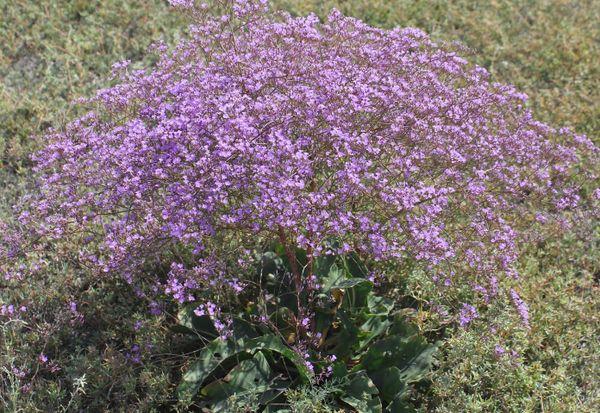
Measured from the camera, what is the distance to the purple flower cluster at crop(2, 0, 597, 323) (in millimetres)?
3520

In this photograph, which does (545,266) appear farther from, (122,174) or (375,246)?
(122,174)

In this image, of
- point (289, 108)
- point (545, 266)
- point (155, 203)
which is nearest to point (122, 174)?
point (155, 203)

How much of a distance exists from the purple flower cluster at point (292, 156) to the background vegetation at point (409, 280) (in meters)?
0.43

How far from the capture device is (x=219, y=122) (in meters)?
3.60

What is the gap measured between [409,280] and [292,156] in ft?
5.36

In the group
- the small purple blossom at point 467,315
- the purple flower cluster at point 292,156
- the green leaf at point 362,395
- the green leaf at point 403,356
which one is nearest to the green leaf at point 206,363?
the purple flower cluster at point 292,156

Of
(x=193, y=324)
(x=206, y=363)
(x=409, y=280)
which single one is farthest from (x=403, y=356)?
(x=193, y=324)

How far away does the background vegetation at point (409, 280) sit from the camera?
13.8 ft

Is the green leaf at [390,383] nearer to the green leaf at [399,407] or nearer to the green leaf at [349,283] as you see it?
the green leaf at [399,407]

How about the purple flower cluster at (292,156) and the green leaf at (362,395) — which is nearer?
the purple flower cluster at (292,156)

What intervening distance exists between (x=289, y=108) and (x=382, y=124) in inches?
24.4

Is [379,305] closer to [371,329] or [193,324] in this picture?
[371,329]

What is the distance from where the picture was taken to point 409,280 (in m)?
4.70

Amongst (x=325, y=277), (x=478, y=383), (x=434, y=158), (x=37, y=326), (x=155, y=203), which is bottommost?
(x=37, y=326)
